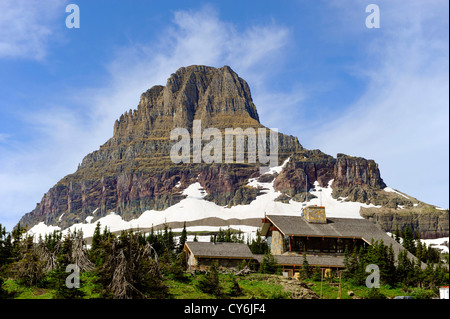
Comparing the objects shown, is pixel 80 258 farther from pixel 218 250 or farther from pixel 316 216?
pixel 316 216

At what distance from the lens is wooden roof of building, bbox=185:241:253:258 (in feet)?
165

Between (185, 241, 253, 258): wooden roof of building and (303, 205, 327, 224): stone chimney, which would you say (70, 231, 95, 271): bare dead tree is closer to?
(185, 241, 253, 258): wooden roof of building

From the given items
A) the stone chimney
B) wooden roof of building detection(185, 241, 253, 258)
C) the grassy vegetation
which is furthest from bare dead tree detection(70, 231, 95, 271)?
the stone chimney

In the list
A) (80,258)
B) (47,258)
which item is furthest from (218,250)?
(47,258)

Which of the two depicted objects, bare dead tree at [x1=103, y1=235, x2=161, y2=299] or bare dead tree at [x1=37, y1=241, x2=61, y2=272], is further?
bare dead tree at [x1=37, y1=241, x2=61, y2=272]

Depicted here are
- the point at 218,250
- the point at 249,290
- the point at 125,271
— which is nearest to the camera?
the point at 125,271

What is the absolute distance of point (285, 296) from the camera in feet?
114

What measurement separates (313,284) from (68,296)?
21886 mm

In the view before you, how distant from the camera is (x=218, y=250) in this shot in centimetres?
5169

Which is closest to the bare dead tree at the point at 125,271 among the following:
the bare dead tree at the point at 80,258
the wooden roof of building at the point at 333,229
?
the bare dead tree at the point at 80,258

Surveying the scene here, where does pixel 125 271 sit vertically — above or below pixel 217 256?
above

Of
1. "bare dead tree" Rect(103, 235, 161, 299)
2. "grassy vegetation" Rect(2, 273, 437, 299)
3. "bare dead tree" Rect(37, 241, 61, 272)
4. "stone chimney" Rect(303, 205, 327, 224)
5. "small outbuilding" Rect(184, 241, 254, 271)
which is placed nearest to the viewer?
"bare dead tree" Rect(103, 235, 161, 299)
